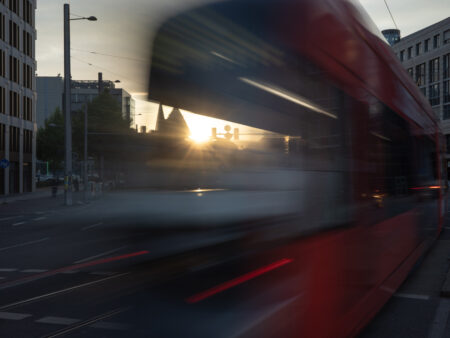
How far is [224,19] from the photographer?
3527mm

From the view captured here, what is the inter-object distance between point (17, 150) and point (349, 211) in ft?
148

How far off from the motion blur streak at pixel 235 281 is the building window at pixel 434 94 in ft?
217

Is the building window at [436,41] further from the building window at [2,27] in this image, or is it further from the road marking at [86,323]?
the road marking at [86,323]

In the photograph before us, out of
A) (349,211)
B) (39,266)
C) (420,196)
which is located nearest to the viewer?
(349,211)

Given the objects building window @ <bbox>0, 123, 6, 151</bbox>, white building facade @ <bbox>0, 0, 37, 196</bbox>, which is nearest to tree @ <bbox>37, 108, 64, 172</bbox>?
white building facade @ <bbox>0, 0, 37, 196</bbox>

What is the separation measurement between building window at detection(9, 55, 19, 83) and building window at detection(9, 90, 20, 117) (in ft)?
3.91

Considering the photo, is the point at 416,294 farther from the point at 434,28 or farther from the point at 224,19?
the point at 434,28

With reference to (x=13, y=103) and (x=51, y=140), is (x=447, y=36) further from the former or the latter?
(x=51, y=140)

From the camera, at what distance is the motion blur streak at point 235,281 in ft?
11.1

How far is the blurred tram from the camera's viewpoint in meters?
3.56

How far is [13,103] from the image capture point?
44.2 metres

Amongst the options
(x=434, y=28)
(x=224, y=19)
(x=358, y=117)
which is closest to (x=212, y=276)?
(x=224, y=19)

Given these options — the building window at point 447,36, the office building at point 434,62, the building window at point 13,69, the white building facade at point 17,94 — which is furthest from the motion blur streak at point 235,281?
the building window at point 447,36

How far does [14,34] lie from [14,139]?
8651 mm
